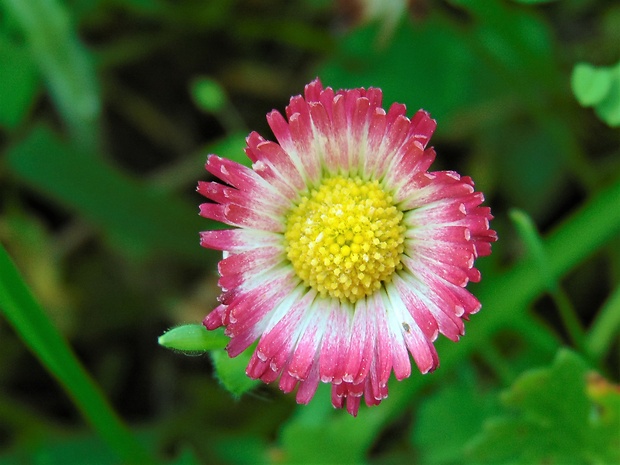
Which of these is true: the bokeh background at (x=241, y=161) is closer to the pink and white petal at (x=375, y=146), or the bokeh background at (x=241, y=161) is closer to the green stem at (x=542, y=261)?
the green stem at (x=542, y=261)

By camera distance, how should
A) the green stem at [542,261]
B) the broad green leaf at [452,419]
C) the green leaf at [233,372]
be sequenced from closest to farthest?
1. the green leaf at [233,372]
2. the green stem at [542,261]
3. the broad green leaf at [452,419]

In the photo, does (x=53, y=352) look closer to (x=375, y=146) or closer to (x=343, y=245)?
(x=343, y=245)

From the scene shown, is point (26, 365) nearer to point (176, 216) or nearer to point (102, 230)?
point (102, 230)

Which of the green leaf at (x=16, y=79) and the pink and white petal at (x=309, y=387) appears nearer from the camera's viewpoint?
the pink and white petal at (x=309, y=387)

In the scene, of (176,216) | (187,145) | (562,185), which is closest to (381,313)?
(176,216)

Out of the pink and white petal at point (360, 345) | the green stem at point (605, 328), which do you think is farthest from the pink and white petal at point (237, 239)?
the green stem at point (605, 328)

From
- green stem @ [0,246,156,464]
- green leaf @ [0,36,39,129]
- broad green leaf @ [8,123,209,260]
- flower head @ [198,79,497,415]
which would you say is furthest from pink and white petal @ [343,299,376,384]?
green leaf @ [0,36,39,129]

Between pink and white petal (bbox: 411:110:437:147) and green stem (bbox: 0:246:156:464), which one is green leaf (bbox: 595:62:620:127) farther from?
green stem (bbox: 0:246:156:464)
